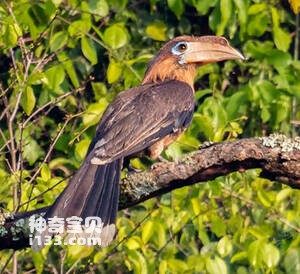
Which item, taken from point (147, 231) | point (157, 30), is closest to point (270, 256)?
point (147, 231)

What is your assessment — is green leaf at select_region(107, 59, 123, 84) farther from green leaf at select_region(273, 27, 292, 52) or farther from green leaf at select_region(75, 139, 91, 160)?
green leaf at select_region(273, 27, 292, 52)

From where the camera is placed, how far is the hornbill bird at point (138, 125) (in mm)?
4418

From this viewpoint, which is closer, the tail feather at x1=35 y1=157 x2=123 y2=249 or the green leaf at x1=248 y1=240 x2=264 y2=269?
the tail feather at x1=35 y1=157 x2=123 y2=249

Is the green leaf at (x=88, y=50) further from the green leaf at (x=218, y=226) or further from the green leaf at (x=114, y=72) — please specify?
the green leaf at (x=218, y=226)

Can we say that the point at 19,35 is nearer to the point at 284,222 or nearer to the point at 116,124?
the point at 116,124

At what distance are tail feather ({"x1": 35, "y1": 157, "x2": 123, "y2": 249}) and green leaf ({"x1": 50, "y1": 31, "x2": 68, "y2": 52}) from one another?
127 cm

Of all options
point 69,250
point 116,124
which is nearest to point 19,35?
point 116,124

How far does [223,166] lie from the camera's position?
434 cm

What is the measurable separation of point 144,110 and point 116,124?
209 millimetres

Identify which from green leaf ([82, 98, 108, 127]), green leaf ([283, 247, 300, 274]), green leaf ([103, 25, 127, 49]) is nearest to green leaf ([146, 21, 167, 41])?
green leaf ([103, 25, 127, 49])

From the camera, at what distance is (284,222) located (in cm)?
585
